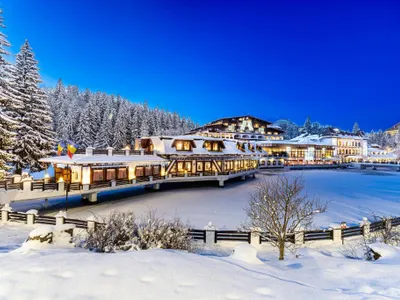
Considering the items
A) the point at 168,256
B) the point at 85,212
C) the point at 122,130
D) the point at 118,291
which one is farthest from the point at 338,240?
the point at 122,130

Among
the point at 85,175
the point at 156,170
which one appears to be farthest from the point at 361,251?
the point at 156,170

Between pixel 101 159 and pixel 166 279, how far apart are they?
21058mm

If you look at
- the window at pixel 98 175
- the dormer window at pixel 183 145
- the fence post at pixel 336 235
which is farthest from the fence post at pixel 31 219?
the dormer window at pixel 183 145

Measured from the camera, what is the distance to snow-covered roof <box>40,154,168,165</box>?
902 inches

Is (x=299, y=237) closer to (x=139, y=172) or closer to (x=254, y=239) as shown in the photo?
(x=254, y=239)

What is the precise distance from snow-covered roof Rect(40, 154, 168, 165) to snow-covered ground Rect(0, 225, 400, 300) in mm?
16015

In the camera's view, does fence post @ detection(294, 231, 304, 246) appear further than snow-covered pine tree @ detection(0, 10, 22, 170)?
No

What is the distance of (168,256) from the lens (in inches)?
276

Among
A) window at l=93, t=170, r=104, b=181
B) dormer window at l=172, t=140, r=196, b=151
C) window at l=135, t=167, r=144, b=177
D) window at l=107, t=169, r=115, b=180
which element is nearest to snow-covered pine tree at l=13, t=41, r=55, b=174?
window at l=93, t=170, r=104, b=181

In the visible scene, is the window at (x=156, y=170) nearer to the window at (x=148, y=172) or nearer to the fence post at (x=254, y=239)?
the window at (x=148, y=172)

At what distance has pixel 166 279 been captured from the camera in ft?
18.5

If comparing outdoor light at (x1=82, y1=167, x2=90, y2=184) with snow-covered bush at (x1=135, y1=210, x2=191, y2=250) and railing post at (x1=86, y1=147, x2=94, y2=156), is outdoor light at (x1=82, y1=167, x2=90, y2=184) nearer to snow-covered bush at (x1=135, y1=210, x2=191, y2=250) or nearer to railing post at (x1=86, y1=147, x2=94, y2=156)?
railing post at (x1=86, y1=147, x2=94, y2=156)

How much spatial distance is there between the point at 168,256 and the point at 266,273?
9.12 ft

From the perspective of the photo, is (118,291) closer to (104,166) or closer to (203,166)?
(104,166)
